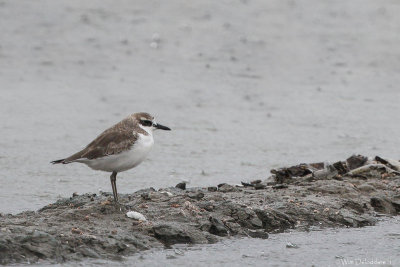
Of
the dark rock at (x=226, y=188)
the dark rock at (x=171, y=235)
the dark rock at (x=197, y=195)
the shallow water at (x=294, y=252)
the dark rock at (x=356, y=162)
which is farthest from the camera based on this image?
the dark rock at (x=356, y=162)

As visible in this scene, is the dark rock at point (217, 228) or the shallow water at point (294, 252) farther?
the dark rock at point (217, 228)

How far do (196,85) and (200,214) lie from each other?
7138 millimetres

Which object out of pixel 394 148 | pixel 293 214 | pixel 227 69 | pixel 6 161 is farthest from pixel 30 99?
pixel 293 214

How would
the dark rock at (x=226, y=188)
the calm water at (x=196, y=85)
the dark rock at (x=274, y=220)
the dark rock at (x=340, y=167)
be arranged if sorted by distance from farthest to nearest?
the calm water at (x=196, y=85) → the dark rock at (x=340, y=167) → the dark rock at (x=226, y=188) → the dark rock at (x=274, y=220)

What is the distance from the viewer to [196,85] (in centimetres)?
1498

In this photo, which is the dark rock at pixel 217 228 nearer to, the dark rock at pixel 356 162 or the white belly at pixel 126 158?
the white belly at pixel 126 158

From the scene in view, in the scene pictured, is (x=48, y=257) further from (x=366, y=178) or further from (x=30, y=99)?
(x=30, y=99)

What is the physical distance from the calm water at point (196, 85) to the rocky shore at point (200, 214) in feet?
4.57

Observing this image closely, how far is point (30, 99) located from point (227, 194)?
5924 mm

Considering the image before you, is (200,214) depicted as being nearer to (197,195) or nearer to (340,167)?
(197,195)

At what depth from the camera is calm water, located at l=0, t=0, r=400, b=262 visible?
11586 mm

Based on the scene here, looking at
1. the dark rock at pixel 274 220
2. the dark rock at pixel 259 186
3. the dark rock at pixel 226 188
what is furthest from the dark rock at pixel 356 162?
the dark rock at pixel 274 220

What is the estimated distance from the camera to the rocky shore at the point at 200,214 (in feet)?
22.9

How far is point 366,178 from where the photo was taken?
9.91 metres
